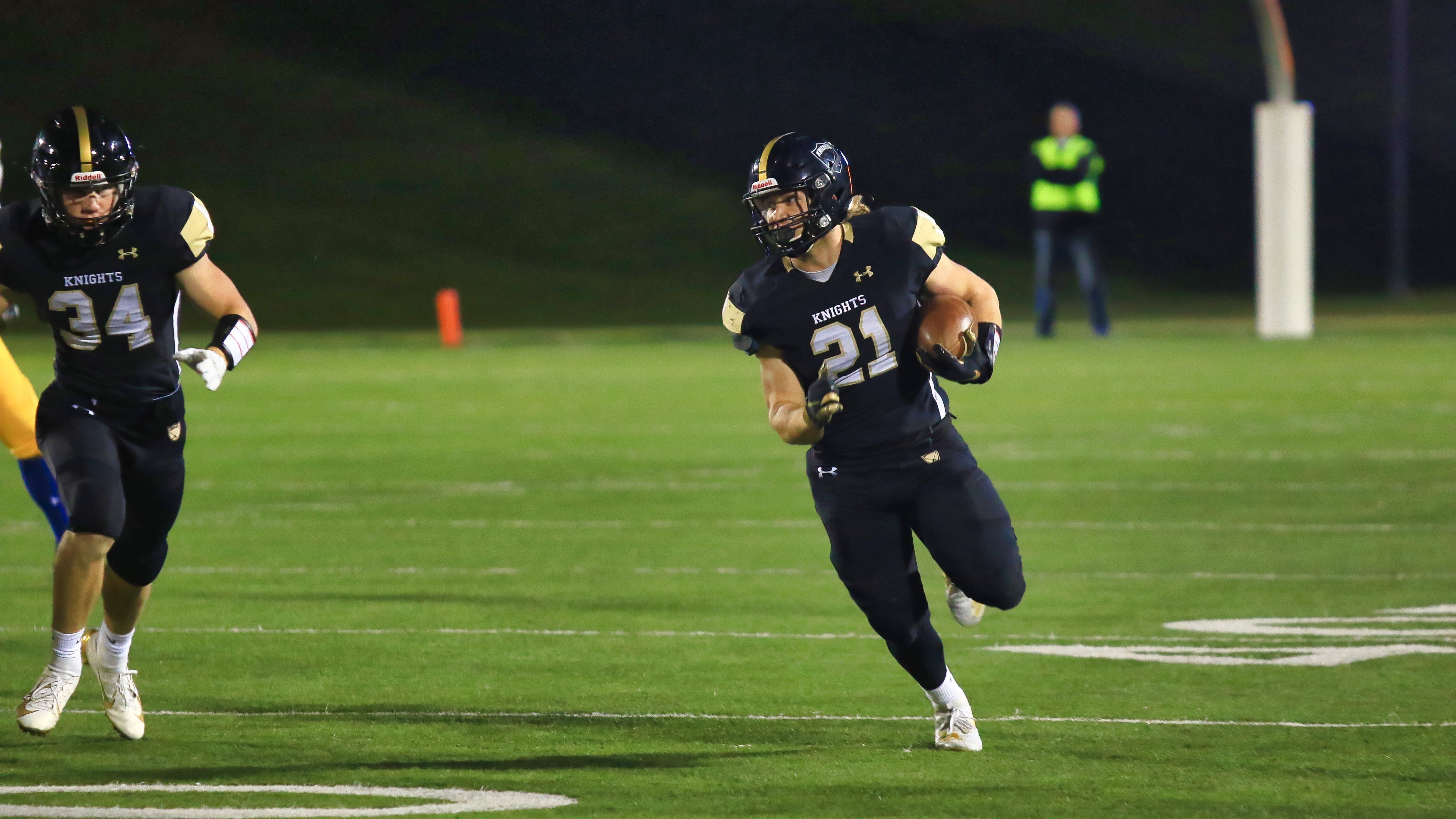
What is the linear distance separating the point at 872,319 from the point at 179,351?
1.80 metres

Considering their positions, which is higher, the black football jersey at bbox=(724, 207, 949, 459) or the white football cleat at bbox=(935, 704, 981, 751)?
the black football jersey at bbox=(724, 207, 949, 459)

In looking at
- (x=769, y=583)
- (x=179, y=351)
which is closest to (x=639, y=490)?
(x=769, y=583)

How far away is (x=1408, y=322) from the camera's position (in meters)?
23.2

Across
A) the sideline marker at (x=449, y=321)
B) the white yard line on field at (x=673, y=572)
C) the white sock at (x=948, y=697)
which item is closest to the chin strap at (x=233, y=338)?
the white sock at (x=948, y=697)

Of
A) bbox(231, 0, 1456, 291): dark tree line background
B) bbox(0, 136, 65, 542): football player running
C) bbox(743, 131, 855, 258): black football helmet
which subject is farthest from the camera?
bbox(231, 0, 1456, 291): dark tree line background

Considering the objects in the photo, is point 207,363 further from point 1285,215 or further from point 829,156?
point 1285,215

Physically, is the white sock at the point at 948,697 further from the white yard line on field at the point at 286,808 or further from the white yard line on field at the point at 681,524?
the white yard line on field at the point at 681,524

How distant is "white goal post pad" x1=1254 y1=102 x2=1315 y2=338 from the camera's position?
2058 cm

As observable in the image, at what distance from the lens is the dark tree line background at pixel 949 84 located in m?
36.2

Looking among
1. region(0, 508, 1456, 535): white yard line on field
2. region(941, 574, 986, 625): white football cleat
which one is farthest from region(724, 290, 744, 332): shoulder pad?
region(0, 508, 1456, 535): white yard line on field

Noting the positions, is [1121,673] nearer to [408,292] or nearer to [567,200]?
[408,292]

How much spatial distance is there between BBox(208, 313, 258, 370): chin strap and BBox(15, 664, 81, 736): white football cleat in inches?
35.5

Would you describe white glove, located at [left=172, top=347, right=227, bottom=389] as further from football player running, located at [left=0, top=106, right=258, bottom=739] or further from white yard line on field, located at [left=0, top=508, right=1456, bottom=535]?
white yard line on field, located at [left=0, top=508, right=1456, bottom=535]

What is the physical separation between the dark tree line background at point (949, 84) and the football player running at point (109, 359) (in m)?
29.7
